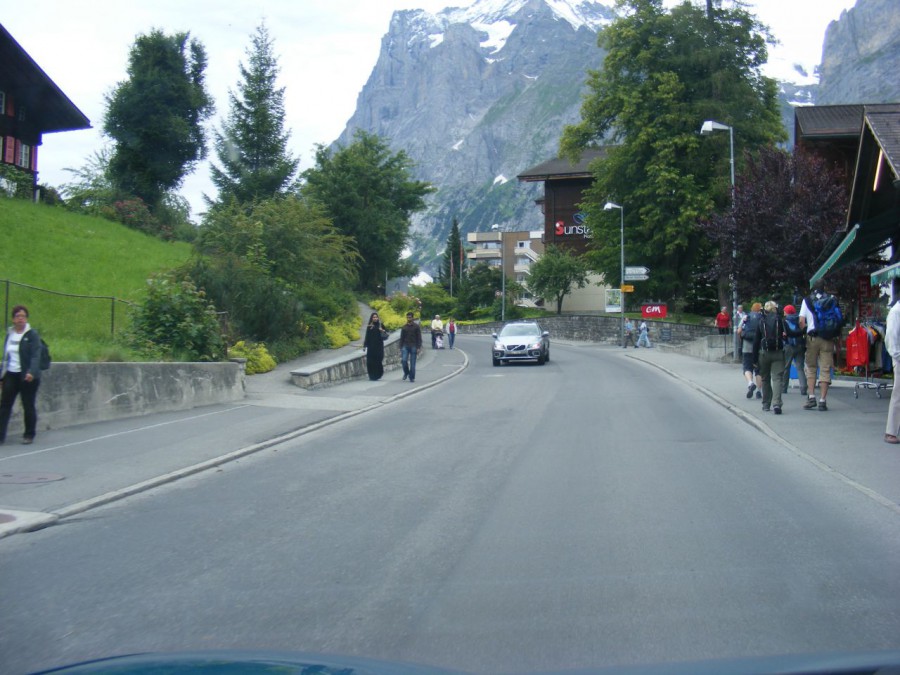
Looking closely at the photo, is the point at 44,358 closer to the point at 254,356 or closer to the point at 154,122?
the point at 254,356

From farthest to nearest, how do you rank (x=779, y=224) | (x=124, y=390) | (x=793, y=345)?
(x=779, y=224), (x=793, y=345), (x=124, y=390)

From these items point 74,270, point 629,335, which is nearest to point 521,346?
point 74,270

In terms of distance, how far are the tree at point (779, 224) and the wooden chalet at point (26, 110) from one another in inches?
1174

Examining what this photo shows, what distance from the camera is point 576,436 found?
1291 centimetres

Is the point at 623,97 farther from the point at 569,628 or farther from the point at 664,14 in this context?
the point at 569,628

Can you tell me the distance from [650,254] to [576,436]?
111ft

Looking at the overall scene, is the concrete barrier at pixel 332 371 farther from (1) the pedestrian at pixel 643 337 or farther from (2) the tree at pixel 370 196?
(1) the pedestrian at pixel 643 337

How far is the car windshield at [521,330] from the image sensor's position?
1278 inches

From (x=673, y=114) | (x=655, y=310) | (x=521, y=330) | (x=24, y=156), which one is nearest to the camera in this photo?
(x=521, y=330)

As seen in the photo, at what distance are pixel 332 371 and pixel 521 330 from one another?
40.5 ft

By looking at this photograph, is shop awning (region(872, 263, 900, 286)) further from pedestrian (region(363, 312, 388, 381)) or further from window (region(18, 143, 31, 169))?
window (region(18, 143, 31, 169))

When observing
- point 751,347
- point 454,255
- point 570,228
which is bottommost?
point 751,347

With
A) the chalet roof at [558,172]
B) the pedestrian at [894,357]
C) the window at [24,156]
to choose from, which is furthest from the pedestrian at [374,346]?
the chalet roof at [558,172]

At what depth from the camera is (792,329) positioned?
15.9 m
